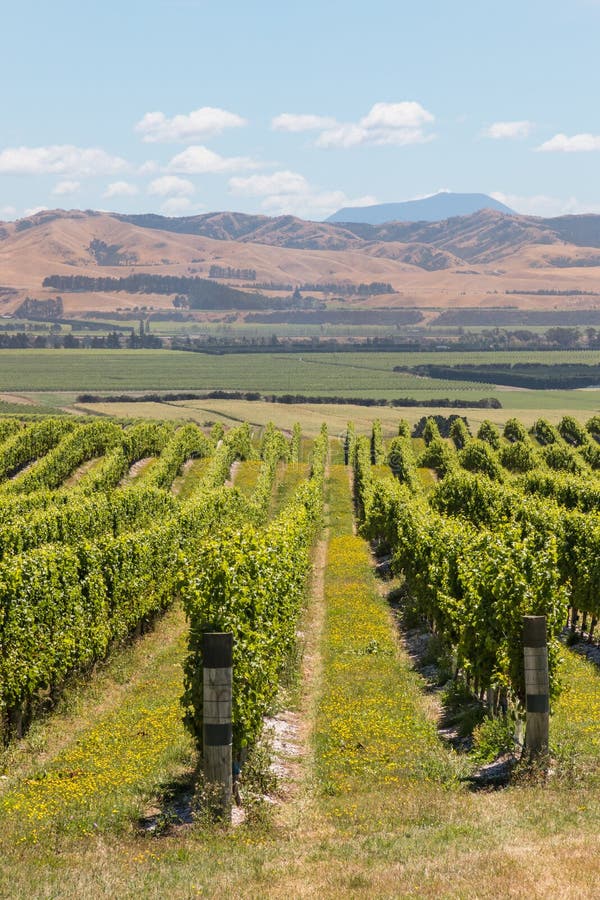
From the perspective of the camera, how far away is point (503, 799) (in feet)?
55.3

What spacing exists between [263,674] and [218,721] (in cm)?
396

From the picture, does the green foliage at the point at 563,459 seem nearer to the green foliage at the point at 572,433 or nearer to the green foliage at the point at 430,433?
the green foliage at the point at 430,433

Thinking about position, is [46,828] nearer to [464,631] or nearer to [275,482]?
[464,631]

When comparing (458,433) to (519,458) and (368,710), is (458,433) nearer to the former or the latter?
(519,458)

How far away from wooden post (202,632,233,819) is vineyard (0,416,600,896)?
461 mm

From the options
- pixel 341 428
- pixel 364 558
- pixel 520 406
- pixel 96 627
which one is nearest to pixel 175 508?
pixel 364 558

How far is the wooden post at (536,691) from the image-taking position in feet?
58.6

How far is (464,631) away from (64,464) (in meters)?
68.8

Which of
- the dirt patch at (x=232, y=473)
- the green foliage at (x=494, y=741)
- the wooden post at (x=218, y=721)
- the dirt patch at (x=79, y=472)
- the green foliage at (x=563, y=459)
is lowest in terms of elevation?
the dirt patch at (x=232, y=473)

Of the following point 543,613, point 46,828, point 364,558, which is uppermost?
point 543,613

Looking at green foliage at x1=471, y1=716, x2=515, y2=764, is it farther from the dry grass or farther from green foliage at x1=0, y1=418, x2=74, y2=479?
green foliage at x1=0, y1=418, x2=74, y2=479

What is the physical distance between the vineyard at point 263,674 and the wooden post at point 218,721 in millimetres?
461

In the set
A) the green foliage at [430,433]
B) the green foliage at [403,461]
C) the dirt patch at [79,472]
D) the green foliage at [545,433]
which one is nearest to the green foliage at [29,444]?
the dirt patch at [79,472]

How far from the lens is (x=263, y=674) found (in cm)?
2073
